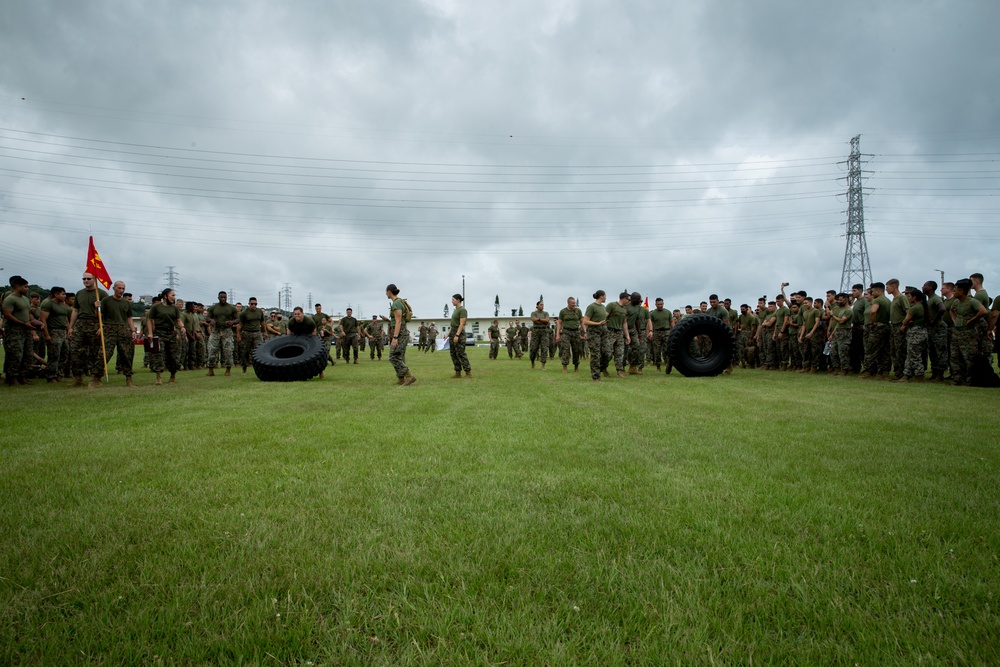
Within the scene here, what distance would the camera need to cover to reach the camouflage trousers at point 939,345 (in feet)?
34.7

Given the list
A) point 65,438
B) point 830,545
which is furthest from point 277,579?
point 65,438

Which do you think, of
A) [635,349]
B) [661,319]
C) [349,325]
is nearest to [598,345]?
[635,349]

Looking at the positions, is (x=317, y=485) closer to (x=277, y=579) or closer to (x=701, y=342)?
(x=277, y=579)

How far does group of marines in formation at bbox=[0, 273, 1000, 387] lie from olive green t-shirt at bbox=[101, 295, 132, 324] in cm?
2

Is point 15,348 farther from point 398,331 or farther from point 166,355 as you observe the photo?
point 398,331

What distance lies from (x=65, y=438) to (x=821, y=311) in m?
15.3

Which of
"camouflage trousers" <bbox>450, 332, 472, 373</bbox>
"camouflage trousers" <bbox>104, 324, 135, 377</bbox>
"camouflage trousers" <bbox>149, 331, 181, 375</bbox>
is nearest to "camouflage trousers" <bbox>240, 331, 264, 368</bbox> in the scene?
"camouflage trousers" <bbox>149, 331, 181, 375</bbox>

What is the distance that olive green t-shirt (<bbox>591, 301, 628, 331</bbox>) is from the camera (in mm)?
12461

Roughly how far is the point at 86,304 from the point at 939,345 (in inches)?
701

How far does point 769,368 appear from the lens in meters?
15.4

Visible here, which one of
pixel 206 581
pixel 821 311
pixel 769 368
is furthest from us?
pixel 769 368

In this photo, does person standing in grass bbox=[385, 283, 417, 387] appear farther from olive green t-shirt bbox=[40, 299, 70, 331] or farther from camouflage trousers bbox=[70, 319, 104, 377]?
olive green t-shirt bbox=[40, 299, 70, 331]

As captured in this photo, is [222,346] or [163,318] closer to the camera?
[163,318]

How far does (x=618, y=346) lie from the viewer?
12602 mm
